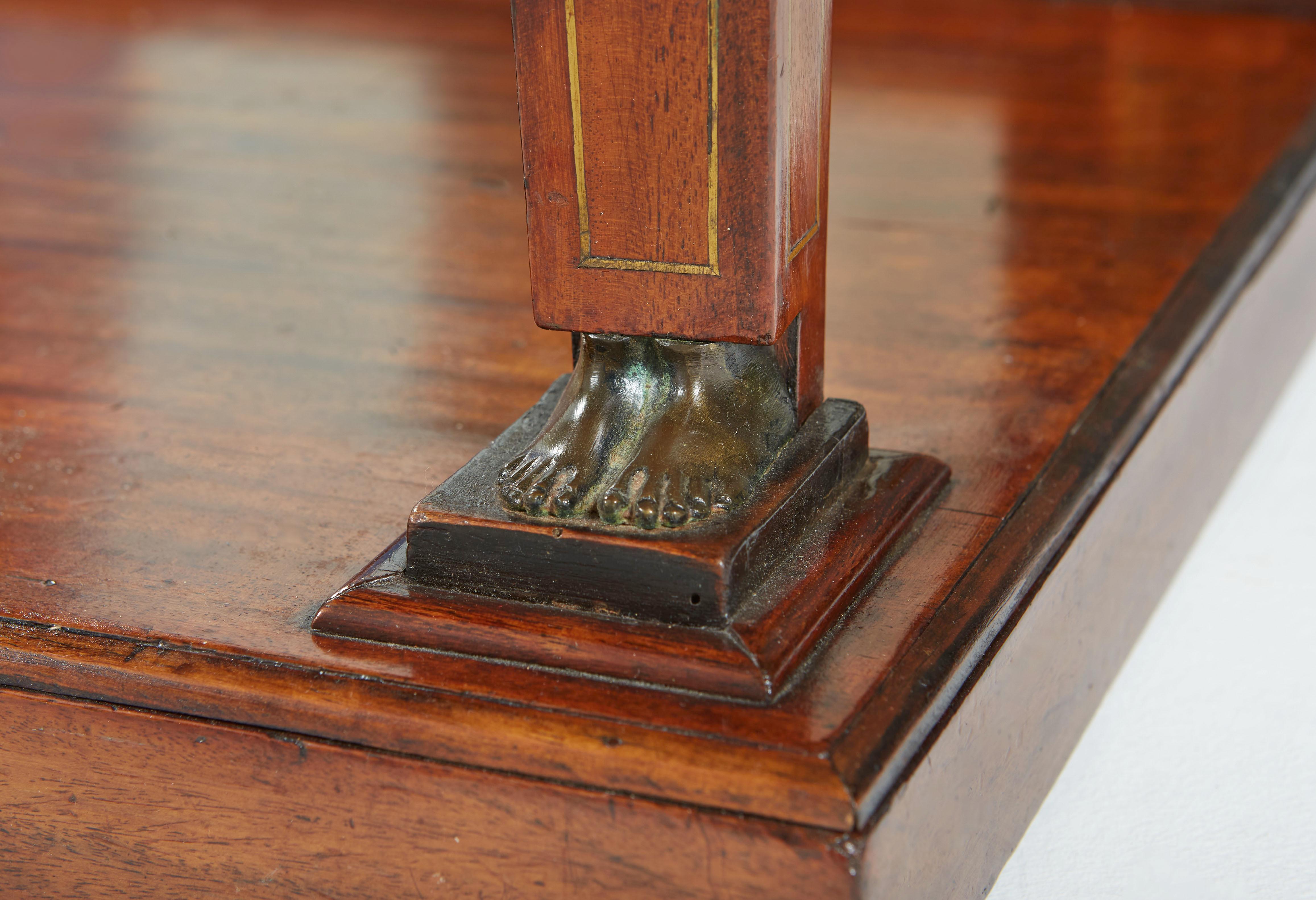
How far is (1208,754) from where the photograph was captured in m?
1.21

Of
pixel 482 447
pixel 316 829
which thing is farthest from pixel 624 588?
pixel 482 447

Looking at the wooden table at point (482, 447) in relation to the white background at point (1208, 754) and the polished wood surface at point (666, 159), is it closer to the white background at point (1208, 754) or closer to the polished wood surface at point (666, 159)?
the white background at point (1208, 754)

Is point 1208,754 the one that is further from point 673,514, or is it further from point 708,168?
point 708,168

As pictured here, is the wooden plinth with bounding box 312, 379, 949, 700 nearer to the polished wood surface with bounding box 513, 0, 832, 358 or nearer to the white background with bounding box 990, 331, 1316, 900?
the polished wood surface with bounding box 513, 0, 832, 358

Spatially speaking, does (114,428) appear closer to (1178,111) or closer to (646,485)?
(646,485)

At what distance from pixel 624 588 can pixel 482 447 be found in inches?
14.5

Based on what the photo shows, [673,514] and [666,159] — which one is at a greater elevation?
[666,159]

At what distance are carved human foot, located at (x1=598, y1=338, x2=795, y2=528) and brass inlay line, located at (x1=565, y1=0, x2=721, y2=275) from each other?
69mm

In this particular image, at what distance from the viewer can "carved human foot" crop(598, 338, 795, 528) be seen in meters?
0.90

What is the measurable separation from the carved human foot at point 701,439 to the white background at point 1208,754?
0.38 m

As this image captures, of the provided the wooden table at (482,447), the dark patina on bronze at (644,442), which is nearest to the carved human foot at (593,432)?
the dark patina on bronze at (644,442)

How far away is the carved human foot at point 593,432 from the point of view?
92 centimetres

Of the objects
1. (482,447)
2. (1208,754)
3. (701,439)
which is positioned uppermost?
(701,439)

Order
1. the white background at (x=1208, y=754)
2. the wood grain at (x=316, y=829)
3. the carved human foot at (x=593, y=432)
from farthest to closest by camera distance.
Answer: the white background at (x=1208, y=754) → the carved human foot at (x=593, y=432) → the wood grain at (x=316, y=829)
